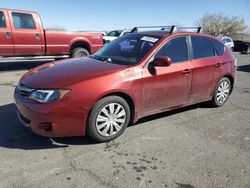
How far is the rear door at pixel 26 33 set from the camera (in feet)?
31.7

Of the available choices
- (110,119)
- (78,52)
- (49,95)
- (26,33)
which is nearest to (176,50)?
(110,119)

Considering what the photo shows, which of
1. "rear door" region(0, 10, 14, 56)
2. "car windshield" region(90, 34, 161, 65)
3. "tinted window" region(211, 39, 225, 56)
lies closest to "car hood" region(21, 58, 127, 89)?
"car windshield" region(90, 34, 161, 65)

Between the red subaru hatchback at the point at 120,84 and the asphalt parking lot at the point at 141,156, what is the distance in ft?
0.97

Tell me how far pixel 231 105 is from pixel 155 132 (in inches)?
102

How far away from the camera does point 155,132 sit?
4.66 m

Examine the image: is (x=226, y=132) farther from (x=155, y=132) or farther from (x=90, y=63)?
(x=90, y=63)

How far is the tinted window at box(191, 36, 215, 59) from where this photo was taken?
5.39 metres

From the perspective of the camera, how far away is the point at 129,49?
4.96 meters

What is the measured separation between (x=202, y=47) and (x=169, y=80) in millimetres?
1299

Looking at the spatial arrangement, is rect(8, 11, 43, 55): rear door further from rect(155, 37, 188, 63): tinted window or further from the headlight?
the headlight

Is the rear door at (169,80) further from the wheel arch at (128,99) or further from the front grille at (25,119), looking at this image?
the front grille at (25,119)

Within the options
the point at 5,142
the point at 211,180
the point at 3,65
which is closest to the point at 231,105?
the point at 211,180

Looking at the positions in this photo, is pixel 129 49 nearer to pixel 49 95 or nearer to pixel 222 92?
pixel 49 95

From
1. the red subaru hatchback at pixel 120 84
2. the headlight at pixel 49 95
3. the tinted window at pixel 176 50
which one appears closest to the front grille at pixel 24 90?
the red subaru hatchback at pixel 120 84
